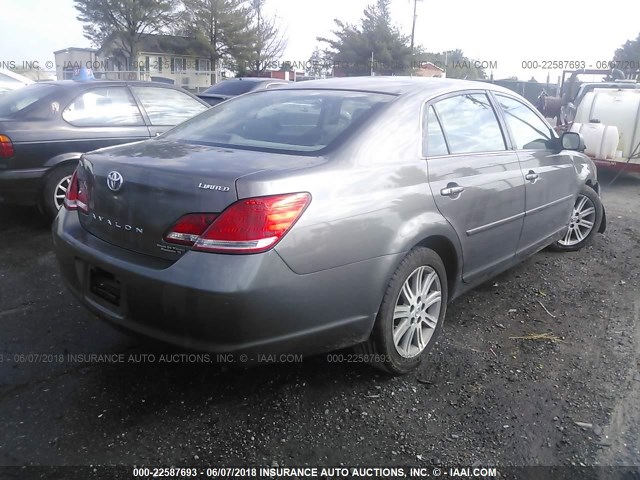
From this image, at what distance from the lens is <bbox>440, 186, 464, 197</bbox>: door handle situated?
303 centimetres

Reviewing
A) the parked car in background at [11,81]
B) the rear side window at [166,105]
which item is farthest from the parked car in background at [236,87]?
the rear side window at [166,105]

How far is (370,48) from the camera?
45.2 metres

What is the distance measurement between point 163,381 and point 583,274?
3684 millimetres

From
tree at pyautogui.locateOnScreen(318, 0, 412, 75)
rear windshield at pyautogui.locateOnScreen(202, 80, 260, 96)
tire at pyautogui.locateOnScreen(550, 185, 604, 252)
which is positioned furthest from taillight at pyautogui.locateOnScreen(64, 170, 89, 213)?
tree at pyautogui.locateOnScreen(318, 0, 412, 75)

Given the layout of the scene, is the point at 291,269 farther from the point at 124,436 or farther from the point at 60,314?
the point at 60,314

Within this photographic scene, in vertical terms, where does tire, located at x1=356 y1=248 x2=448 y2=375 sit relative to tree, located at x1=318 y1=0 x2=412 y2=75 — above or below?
below

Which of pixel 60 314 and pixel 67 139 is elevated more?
pixel 67 139

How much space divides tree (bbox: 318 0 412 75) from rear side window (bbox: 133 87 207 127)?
3908cm

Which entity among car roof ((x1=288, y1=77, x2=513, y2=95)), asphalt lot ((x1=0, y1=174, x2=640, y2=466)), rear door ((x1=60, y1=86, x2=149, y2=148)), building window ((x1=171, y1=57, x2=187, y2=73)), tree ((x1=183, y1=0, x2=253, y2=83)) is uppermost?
tree ((x1=183, y1=0, x2=253, y2=83))

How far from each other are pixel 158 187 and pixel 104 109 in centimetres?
388

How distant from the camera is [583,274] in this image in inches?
188

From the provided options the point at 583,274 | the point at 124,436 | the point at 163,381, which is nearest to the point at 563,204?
the point at 583,274

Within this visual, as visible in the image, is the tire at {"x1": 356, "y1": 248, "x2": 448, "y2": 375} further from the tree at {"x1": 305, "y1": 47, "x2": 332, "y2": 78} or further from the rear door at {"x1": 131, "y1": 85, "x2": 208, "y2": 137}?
the tree at {"x1": 305, "y1": 47, "x2": 332, "y2": 78}

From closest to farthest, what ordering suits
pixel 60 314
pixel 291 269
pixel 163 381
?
pixel 291 269, pixel 163 381, pixel 60 314
